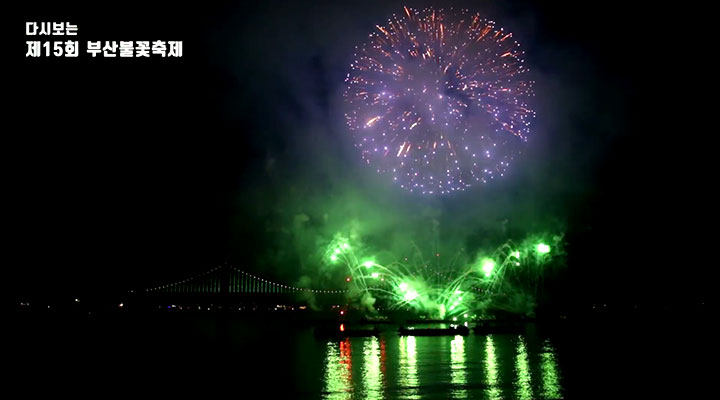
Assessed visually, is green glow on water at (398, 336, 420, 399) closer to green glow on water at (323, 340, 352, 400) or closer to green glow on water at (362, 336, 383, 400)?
green glow on water at (362, 336, 383, 400)

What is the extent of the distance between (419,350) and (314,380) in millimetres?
11385

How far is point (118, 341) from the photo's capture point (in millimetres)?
42312

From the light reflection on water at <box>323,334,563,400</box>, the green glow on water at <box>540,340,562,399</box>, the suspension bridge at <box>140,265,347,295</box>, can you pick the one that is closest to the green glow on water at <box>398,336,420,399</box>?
the light reflection on water at <box>323,334,563,400</box>

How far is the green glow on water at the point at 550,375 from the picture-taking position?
20344mm

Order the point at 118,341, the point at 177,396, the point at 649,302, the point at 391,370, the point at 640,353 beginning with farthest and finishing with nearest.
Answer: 1. the point at 649,302
2. the point at 118,341
3. the point at 640,353
4. the point at 391,370
5. the point at 177,396

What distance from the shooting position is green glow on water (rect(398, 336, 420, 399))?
68.7 feet

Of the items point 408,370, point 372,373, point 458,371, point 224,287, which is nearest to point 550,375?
point 458,371

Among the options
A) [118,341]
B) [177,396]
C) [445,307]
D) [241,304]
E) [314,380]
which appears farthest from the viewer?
[241,304]

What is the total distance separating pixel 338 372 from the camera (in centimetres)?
2566

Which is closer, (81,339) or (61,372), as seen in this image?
(61,372)

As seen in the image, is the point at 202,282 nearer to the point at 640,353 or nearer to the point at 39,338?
the point at 39,338

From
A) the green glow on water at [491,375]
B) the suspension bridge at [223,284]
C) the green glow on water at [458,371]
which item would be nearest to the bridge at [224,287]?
the suspension bridge at [223,284]

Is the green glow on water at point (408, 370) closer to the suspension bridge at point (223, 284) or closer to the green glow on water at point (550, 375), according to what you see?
the green glow on water at point (550, 375)

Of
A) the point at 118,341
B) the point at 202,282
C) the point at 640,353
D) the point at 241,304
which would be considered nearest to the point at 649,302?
the point at 640,353
